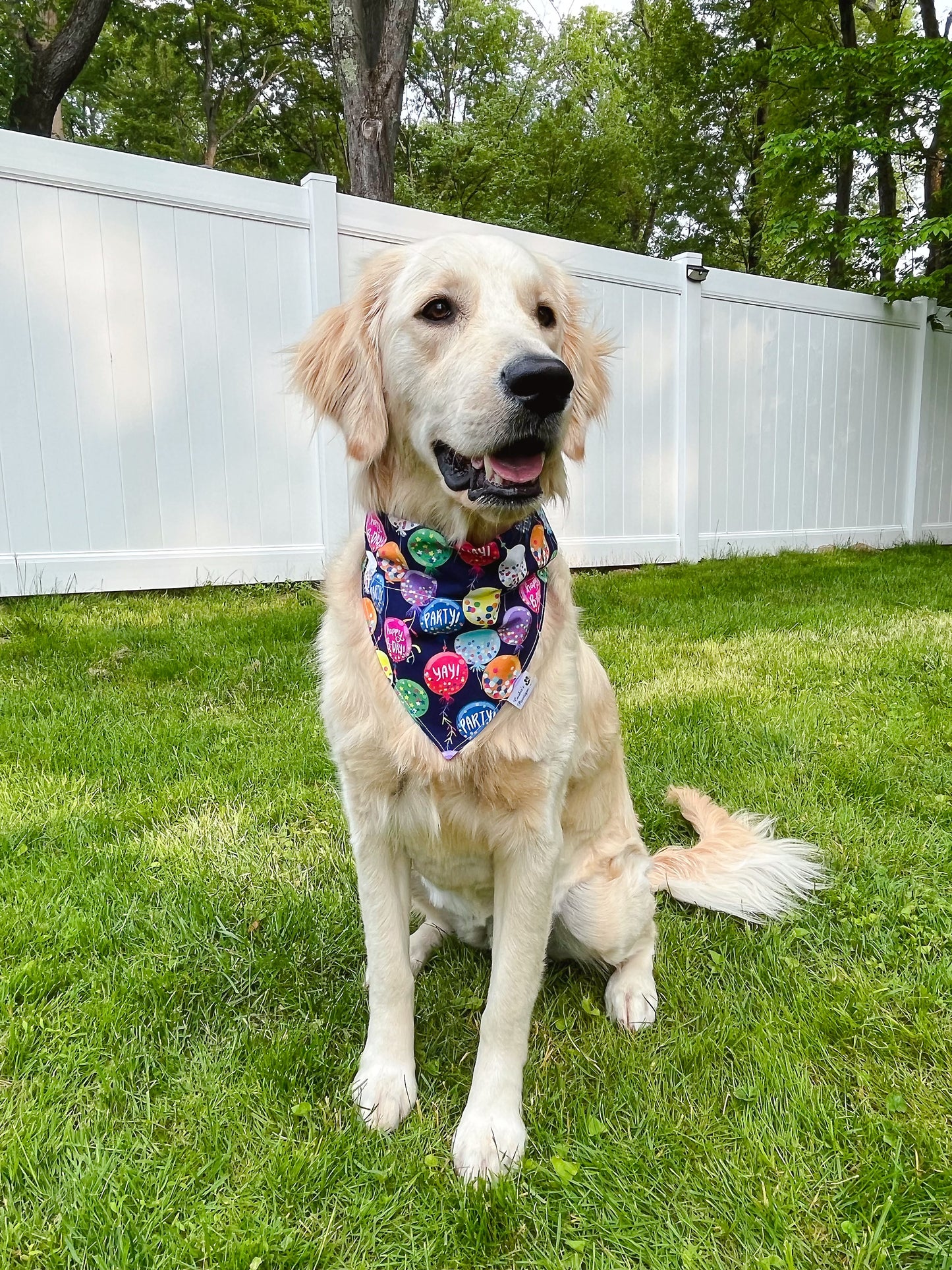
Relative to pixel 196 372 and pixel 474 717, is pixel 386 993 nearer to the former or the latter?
pixel 474 717

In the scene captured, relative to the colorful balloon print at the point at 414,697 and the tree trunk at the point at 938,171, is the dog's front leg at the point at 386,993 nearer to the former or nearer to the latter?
the colorful balloon print at the point at 414,697

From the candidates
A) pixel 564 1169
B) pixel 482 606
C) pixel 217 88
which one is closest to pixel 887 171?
pixel 482 606

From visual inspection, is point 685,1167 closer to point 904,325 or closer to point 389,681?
point 389,681

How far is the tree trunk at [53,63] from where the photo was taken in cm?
932

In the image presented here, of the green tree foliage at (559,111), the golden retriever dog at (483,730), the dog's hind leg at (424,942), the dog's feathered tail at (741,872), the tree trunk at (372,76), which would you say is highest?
the green tree foliage at (559,111)

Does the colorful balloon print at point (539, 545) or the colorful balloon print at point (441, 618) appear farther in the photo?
the colorful balloon print at point (539, 545)

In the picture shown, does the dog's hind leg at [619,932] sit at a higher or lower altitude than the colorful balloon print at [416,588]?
lower

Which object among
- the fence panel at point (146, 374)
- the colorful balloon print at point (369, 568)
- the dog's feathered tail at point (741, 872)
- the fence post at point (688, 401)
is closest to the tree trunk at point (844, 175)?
the fence post at point (688, 401)

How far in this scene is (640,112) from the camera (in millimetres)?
18031

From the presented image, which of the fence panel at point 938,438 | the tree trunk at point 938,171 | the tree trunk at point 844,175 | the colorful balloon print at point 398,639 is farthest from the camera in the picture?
the fence panel at point 938,438

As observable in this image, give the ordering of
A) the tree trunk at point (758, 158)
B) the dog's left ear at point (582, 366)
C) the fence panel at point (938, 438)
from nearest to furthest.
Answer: the dog's left ear at point (582, 366)
the fence panel at point (938, 438)
the tree trunk at point (758, 158)

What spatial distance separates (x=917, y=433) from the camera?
891 cm

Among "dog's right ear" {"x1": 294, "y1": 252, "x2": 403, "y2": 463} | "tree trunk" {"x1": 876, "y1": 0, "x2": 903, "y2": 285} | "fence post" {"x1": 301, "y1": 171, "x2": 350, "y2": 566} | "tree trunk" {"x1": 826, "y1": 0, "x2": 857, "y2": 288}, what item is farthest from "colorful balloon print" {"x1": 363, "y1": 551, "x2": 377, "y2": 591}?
"tree trunk" {"x1": 826, "y1": 0, "x2": 857, "y2": 288}

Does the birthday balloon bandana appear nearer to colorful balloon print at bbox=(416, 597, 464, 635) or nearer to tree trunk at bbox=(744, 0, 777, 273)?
colorful balloon print at bbox=(416, 597, 464, 635)
